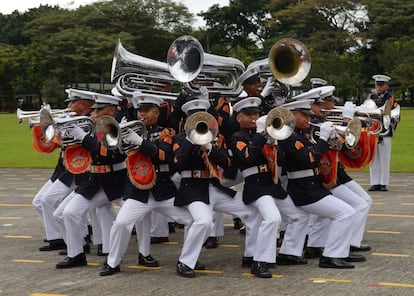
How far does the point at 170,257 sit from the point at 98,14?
6593cm

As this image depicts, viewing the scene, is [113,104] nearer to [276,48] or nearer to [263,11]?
[276,48]

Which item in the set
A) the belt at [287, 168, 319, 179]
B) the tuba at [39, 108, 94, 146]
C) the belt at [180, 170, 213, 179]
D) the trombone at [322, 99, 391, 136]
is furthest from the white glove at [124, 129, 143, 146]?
the trombone at [322, 99, 391, 136]

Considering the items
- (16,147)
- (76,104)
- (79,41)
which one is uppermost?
(79,41)

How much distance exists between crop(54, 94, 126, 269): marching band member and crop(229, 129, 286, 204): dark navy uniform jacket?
54.8 inches

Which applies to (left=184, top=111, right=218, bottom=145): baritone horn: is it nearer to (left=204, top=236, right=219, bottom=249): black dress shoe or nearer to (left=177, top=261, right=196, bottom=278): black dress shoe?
(left=177, top=261, right=196, bottom=278): black dress shoe

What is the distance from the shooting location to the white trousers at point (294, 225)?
832 cm

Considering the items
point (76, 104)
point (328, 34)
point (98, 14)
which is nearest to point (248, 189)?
point (76, 104)

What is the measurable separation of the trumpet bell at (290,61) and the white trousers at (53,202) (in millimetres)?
3024

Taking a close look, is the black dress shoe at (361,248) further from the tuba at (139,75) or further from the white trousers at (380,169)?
the white trousers at (380,169)

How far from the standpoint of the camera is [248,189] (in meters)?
8.09

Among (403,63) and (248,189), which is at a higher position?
(403,63)

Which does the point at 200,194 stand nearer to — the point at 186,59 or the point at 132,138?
the point at 132,138

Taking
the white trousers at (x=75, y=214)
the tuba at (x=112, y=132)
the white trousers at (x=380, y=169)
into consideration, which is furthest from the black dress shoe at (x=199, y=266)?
the white trousers at (x=380, y=169)

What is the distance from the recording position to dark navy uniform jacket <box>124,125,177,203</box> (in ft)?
26.4
